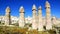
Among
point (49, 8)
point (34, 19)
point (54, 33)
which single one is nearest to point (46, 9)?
point (49, 8)

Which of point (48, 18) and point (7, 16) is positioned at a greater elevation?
point (7, 16)

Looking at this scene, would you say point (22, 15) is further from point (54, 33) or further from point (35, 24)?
point (54, 33)

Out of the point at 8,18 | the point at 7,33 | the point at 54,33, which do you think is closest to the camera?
the point at 7,33

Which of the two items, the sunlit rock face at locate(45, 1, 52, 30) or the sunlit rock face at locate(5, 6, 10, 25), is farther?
the sunlit rock face at locate(45, 1, 52, 30)

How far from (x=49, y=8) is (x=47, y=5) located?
0.94 meters

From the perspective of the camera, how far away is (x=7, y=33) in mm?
23750

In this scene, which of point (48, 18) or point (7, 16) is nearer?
point (7, 16)

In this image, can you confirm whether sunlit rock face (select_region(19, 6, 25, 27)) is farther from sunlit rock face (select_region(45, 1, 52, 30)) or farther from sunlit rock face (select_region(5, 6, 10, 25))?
sunlit rock face (select_region(45, 1, 52, 30))

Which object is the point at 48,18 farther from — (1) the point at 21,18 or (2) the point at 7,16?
(2) the point at 7,16

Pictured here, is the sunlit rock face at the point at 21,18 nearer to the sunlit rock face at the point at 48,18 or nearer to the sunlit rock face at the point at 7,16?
the sunlit rock face at the point at 7,16

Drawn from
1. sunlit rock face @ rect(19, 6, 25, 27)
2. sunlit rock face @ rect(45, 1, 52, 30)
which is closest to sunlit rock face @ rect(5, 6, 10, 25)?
sunlit rock face @ rect(19, 6, 25, 27)

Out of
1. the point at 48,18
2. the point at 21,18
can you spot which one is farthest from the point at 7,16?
the point at 48,18

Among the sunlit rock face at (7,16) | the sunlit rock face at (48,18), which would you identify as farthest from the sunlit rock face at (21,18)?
the sunlit rock face at (48,18)

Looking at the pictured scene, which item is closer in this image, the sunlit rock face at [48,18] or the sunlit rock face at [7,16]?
the sunlit rock face at [7,16]
